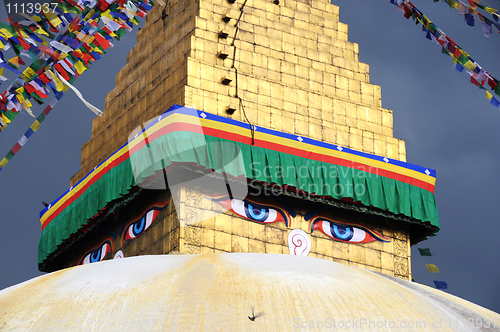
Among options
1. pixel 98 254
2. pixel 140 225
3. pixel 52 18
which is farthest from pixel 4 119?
pixel 98 254

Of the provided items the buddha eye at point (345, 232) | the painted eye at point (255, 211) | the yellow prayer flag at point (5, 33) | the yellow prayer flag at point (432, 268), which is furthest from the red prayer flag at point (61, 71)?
the yellow prayer flag at point (432, 268)

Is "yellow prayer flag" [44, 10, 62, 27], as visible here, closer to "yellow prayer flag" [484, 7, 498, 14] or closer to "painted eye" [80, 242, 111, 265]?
"painted eye" [80, 242, 111, 265]

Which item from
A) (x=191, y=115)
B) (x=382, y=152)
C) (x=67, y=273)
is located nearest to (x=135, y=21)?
(x=191, y=115)

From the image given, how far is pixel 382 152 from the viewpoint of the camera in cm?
1716

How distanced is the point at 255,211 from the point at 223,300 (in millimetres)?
7604

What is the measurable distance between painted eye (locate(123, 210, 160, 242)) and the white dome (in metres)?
6.07

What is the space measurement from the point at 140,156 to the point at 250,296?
753 cm

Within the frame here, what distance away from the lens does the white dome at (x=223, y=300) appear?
7.61m

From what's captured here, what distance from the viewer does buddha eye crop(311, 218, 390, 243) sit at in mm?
15969

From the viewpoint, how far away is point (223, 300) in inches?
311

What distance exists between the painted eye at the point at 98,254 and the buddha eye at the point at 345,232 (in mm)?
4734

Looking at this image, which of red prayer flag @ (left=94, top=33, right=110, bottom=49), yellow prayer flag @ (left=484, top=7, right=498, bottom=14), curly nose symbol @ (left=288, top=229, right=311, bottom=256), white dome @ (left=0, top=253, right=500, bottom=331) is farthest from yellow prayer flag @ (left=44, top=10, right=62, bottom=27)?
yellow prayer flag @ (left=484, top=7, right=498, bottom=14)

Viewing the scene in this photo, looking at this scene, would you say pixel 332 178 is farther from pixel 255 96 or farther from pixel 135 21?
pixel 135 21

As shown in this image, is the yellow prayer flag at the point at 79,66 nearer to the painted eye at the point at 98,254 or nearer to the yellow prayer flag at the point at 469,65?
the painted eye at the point at 98,254
